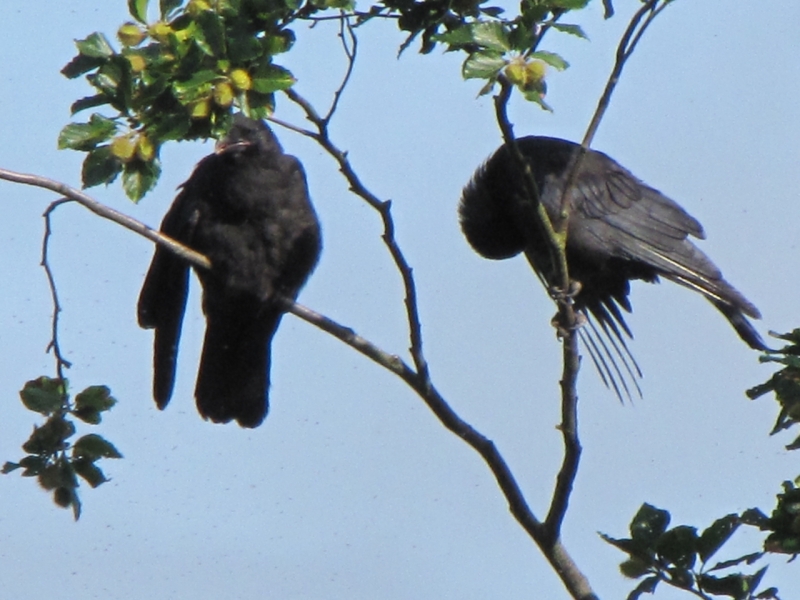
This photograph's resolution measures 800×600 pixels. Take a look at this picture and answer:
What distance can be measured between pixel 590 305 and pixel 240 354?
1.55 meters

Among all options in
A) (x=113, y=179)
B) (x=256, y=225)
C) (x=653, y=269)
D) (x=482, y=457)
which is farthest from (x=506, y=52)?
(x=653, y=269)

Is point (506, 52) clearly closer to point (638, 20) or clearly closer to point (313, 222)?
point (638, 20)

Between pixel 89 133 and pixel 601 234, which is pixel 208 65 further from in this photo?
pixel 601 234

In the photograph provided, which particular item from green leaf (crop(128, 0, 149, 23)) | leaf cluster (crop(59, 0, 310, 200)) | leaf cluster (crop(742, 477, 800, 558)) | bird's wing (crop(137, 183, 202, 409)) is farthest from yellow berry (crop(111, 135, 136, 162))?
leaf cluster (crop(742, 477, 800, 558))

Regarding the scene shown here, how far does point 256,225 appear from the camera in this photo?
448cm

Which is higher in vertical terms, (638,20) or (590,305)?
(590,305)

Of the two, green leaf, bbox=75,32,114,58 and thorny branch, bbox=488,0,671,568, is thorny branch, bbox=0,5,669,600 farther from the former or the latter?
green leaf, bbox=75,32,114,58

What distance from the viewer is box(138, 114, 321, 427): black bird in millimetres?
4461

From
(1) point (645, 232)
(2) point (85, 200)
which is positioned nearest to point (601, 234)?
(1) point (645, 232)

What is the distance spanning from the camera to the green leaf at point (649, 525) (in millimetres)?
3260

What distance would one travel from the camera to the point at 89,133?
281 cm

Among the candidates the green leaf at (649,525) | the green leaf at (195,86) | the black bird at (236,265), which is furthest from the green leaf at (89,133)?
the green leaf at (649,525)

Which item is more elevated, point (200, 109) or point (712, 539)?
point (200, 109)

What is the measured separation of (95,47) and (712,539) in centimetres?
202
